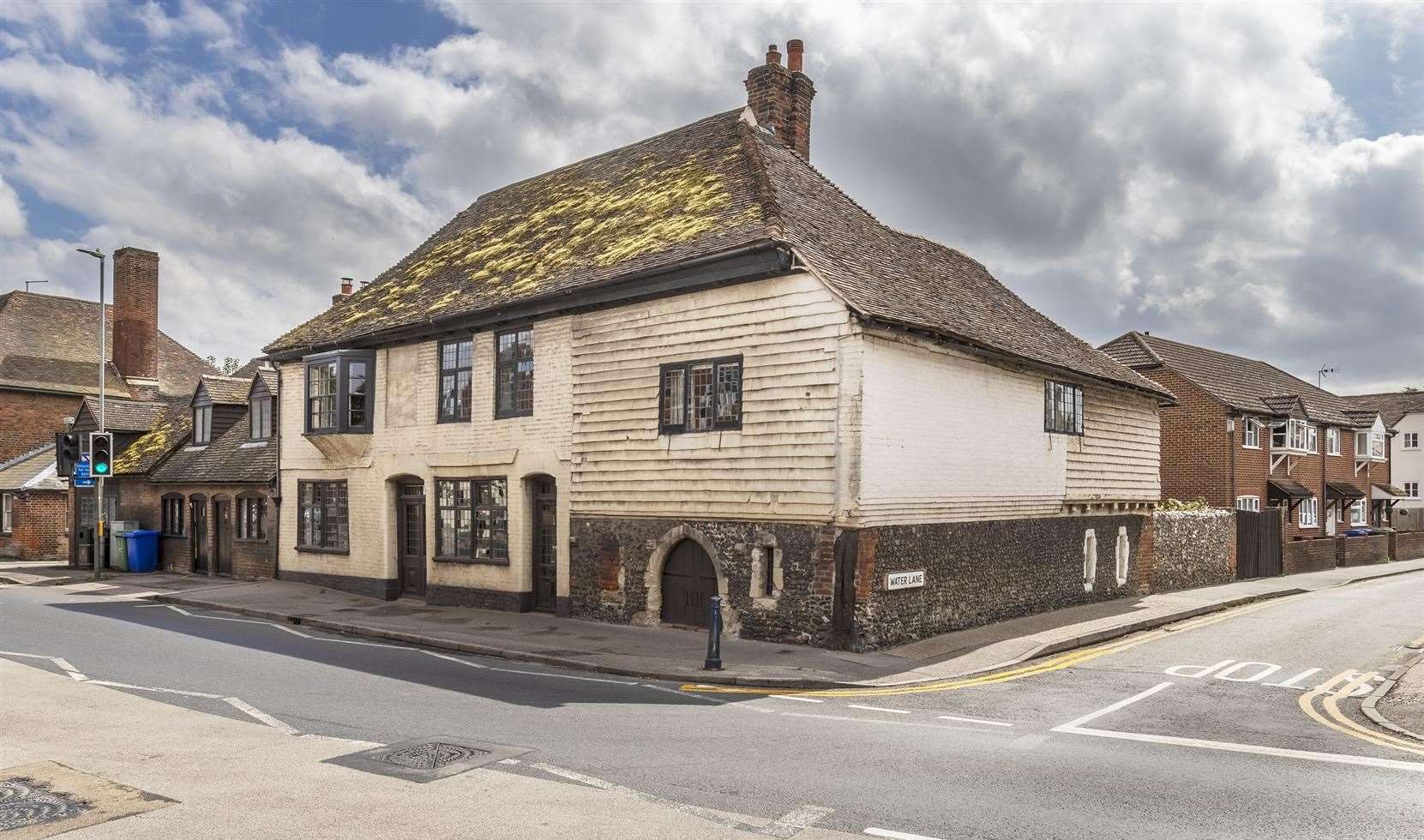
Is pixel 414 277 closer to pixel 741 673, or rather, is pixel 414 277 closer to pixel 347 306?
pixel 347 306

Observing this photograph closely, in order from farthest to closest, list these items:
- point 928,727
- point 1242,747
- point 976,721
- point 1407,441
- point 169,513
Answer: point 1407,441 < point 169,513 < point 976,721 < point 928,727 < point 1242,747

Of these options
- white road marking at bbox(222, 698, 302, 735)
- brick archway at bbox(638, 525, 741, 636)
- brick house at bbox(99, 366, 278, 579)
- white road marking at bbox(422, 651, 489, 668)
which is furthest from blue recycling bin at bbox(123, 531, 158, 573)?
white road marking at bbox(222, 698, 302, 735)

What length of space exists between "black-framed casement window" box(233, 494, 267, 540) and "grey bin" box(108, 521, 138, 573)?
5250 mm

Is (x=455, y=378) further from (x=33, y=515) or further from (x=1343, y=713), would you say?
(x=33, y=515)

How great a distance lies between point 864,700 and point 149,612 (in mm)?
15830

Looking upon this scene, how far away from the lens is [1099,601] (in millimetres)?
21703

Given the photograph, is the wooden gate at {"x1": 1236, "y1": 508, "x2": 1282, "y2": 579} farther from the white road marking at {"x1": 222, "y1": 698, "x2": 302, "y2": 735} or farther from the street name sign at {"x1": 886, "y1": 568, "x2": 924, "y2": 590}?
the white road marking at {"x1": 222, "y1": 698, "x2": 302, "y2": 735}

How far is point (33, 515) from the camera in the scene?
35750mm

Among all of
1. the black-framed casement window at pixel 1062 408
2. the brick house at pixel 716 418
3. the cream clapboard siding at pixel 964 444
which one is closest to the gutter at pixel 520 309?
the brick house at pixel 716 418

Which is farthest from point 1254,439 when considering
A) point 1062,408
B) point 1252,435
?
point 1062,408

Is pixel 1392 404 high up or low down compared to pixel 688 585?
up

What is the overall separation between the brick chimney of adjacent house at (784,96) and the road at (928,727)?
13.3 meters

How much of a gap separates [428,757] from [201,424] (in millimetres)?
26039

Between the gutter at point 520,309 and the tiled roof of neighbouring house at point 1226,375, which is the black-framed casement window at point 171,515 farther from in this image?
the tiled roof of neighbouring house at point 1226,375
